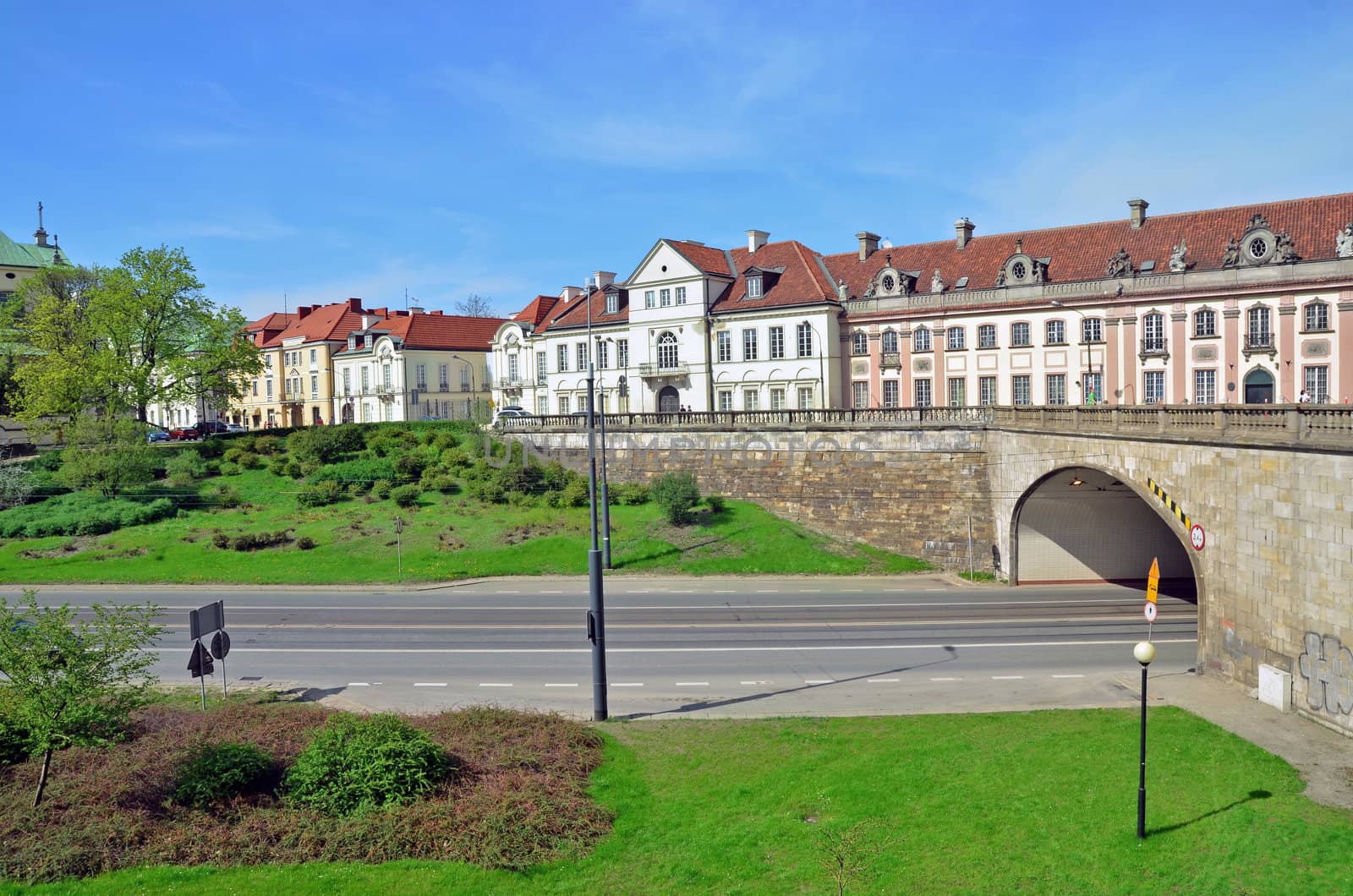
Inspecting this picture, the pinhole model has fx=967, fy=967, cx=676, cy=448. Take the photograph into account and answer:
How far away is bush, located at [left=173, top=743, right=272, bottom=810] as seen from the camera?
15008 millimetres

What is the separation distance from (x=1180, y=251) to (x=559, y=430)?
34.0 m

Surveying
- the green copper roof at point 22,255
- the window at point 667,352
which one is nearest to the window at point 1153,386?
the window at point 667,352

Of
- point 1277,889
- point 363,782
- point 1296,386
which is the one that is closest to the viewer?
point 1277,889

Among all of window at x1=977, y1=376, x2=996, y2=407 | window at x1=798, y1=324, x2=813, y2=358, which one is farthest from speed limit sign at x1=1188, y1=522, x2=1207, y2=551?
window at x1=798, y1=324, x2=813, y2=358

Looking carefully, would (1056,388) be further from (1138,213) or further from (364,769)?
(364,769)

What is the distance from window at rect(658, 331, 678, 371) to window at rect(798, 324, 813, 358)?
8.59m

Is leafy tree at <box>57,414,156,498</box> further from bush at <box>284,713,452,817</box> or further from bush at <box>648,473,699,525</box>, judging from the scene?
bush at <box>284,713,452,817</box>

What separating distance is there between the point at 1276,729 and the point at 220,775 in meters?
19.4

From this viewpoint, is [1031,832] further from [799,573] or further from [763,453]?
[763,453]

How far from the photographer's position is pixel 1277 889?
12.7 meters

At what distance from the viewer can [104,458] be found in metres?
49.6

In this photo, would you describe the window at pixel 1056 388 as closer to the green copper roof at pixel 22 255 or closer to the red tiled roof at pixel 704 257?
the red tiled roof at pixel 704 257

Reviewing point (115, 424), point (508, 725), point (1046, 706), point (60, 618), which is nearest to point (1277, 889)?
point (1046, 706)

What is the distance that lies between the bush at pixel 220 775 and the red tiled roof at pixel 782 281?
45286mm
